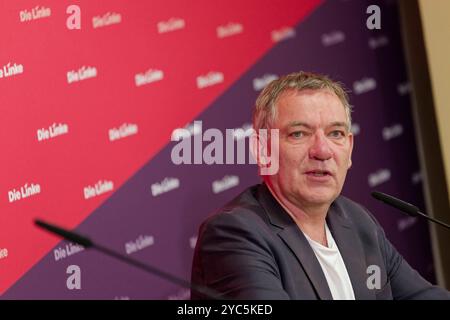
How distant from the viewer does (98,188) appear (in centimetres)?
374

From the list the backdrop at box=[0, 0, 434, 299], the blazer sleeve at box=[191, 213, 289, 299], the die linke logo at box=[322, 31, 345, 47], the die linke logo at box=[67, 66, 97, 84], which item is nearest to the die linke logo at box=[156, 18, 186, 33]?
the backdrop at box=[0, 0, 434, 299]

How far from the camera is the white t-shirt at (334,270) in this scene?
281 centimetres

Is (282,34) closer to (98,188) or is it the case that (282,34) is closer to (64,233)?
(98,188)

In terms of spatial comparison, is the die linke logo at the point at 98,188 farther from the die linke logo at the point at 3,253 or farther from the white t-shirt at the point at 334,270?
the white t-shirt at the point at 334,270

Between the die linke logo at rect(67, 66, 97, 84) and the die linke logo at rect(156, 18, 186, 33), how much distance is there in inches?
18.4

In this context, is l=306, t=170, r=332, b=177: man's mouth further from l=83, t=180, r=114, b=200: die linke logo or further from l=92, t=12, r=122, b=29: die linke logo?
l=92, t=12, r=122, b=29: die linke logo

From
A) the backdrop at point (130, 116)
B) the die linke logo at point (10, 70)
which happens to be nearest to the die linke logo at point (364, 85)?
the backdrop at point (130, 116)

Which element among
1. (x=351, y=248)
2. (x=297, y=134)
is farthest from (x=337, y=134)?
(x=351, y=248)

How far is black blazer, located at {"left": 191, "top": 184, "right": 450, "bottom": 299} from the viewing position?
2545 millimetres

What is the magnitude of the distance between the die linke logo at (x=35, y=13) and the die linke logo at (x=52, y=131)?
1.60 feet

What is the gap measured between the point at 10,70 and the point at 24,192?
1.77ft

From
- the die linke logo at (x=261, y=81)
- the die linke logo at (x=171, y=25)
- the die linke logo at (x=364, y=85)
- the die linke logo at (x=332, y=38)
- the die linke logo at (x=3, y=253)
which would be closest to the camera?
the die linke logo at (x=3, y=253)

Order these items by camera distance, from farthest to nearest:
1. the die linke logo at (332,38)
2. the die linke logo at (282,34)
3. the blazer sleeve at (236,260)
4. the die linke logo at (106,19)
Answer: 1. the die linke logo at (332,38)
2. the die linke logo at (282,34)
3. the die linke logo at (106,19)
4. the blazer sleeve at (236,260)
